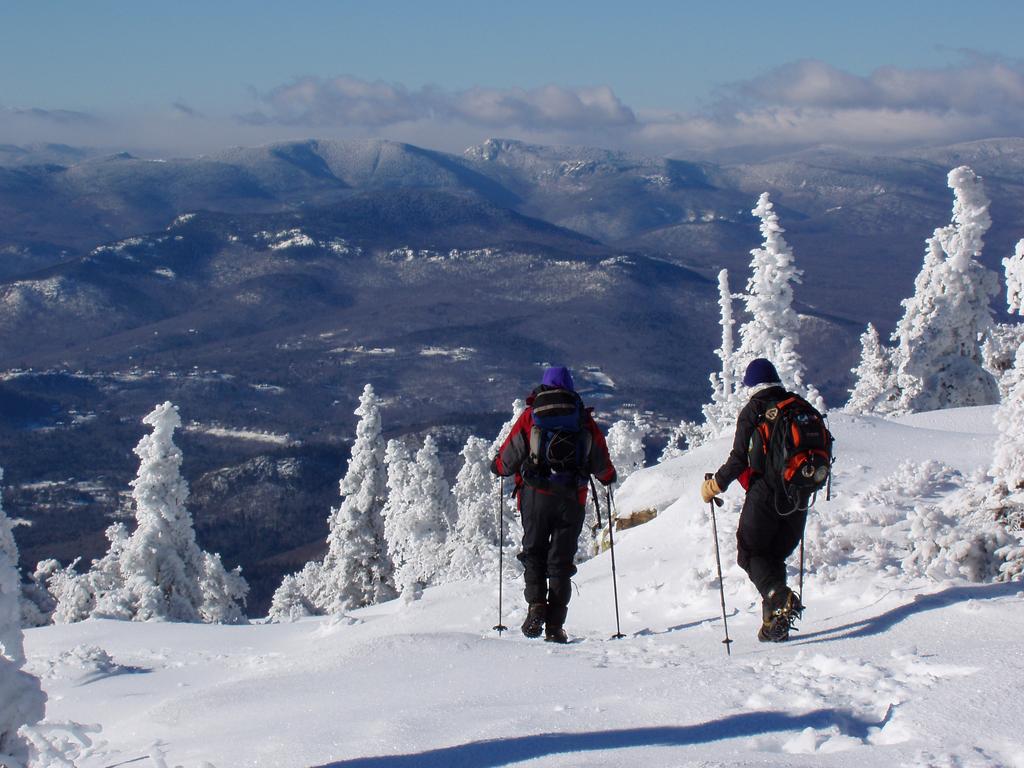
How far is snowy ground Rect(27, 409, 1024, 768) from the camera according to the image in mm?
5762

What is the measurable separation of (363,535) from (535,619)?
101 feet

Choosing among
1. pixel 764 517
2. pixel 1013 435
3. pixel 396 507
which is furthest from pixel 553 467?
pixel 396 507

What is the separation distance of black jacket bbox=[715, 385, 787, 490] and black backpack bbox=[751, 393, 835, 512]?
6 centimetres

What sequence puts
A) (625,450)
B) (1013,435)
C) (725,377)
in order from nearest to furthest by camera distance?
(1013,435), (725,377), (625,450)

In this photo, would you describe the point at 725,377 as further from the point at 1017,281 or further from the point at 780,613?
the point at 780,613

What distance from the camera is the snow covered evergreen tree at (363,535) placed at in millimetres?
39062

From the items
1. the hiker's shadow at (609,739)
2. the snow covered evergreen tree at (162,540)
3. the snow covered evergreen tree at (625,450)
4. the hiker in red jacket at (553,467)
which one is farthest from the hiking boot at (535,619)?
the snow covered evergreen tree at (625,450)

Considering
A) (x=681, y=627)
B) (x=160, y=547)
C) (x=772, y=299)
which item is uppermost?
(x=772, y=299)

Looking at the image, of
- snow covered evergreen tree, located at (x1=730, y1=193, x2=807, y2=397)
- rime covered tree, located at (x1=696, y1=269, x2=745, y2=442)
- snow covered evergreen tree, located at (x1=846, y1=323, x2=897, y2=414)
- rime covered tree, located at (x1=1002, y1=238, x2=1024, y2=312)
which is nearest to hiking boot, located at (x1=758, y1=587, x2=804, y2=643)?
rime covered tree, located at (x1=1002, y1=238, x2=1024, y2=312)

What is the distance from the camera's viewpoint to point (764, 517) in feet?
27.3

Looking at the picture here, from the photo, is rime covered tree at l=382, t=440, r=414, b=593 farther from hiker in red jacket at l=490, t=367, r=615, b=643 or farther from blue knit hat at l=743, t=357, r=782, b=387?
blue knit hat at l=743, t=357, r=782, b=387

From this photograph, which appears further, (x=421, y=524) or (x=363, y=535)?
(x=363, y=535)

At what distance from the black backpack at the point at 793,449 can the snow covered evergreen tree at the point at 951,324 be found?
25.6 m

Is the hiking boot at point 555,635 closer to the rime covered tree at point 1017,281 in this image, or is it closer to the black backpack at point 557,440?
the black backpack at point 557,440
